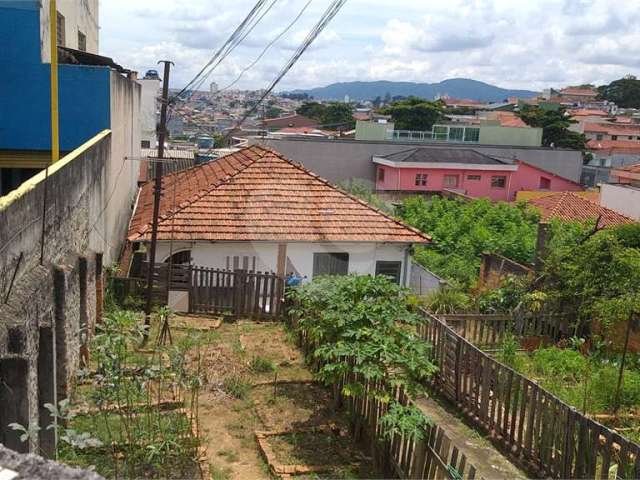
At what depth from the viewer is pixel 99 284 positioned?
37.8 feet

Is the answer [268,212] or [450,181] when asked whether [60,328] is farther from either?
[450,181]

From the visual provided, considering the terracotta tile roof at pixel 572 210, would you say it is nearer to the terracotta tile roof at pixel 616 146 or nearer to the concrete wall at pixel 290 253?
the concrete wall at pixel 290 253

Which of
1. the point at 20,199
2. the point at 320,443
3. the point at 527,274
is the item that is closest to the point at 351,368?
the point at 320,443

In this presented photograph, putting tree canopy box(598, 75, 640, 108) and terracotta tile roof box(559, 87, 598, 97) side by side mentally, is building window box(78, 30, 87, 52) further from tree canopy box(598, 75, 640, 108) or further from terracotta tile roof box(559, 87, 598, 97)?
terracotta tile roof box(559, 87, 598, 97)

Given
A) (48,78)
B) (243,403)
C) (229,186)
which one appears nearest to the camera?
(243,403)

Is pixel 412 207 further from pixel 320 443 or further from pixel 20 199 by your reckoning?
pixel 20 199

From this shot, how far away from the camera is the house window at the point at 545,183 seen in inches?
1724

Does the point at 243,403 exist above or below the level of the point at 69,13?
below

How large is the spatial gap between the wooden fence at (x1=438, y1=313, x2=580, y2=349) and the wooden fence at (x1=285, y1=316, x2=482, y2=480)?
4.15 metres

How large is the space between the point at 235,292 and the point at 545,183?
3495 cm

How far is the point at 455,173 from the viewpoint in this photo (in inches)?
1609

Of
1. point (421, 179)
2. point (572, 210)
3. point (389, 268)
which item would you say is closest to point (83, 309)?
point (389, 268)

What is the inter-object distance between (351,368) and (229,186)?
9.61 meters

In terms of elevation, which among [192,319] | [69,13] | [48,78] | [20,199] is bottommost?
[192,319]
